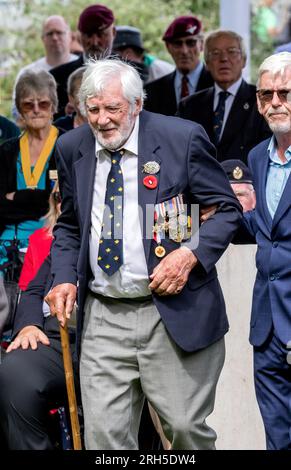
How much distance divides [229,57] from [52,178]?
6.73ft

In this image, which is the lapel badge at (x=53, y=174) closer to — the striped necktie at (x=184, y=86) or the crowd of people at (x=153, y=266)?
the crowd of people at (x=153, y=266)

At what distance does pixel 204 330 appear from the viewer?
5.14 meters

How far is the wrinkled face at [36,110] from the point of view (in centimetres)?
771

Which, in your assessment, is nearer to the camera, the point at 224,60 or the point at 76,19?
the point at 224,60

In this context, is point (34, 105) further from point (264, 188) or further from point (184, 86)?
point (264, 188)

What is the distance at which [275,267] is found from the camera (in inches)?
207

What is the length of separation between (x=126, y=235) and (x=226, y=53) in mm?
3837

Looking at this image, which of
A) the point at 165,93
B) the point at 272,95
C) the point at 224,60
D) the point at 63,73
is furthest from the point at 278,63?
the point at 63,73

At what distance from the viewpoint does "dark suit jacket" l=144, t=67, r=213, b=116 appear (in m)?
9.16

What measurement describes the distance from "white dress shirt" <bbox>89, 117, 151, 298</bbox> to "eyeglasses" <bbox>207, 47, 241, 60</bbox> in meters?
3.52

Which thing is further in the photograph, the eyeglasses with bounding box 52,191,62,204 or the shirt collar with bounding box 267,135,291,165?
the eyeglasses with bounding box 52,191,62,204

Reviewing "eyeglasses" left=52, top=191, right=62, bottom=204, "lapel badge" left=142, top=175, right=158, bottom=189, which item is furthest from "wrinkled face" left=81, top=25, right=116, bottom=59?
"lapel badge" left=142, top=175, right=158, bottom=189

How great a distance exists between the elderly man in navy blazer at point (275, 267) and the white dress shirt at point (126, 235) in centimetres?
61

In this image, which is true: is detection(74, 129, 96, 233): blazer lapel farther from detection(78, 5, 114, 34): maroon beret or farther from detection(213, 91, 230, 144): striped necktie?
detection(78, 5, 114, 34): maroon beret
